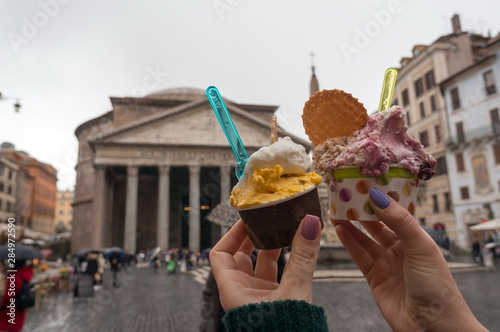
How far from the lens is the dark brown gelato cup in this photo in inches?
59.1

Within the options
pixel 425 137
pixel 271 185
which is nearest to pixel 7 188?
pixel 425 137

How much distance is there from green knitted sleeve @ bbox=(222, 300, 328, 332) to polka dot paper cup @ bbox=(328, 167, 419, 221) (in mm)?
638

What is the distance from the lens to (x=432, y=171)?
176 centimetres

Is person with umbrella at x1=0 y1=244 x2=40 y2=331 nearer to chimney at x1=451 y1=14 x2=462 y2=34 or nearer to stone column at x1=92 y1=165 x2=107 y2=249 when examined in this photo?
stone column at x1=92 y1=165 x2=107 y2=249

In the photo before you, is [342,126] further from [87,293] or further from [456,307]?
[87,293]

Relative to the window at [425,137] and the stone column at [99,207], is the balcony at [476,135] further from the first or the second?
the stone column at [99,207]

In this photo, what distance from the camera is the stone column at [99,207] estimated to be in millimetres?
28109

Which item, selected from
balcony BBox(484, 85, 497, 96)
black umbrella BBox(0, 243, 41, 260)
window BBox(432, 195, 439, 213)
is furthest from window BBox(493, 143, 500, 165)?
black umbrella BBox(0, 243, 41, 260)

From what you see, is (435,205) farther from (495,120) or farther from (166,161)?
(166,161)

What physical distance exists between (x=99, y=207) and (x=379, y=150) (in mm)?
30584

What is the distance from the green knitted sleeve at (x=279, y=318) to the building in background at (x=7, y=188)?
44.0 meters

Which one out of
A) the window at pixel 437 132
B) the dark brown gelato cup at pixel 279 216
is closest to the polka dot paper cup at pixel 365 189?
the dark brown gelato cup at pixel 279 216

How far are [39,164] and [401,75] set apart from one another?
52263 millimetres

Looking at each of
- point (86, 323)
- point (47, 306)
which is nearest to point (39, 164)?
point (47, 306)
